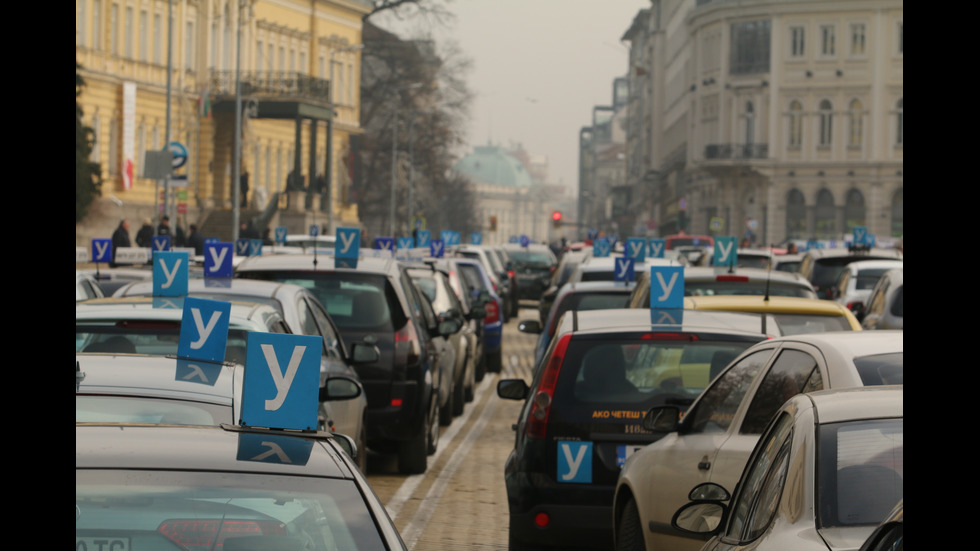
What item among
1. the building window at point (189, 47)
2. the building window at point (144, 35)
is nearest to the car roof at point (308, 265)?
the building window at point (144, 35)

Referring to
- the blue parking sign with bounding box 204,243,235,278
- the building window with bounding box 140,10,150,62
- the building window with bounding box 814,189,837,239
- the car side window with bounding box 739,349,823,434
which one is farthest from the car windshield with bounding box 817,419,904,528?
the building window with bounding box 814,189,837,239

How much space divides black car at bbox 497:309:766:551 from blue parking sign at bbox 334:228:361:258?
8817 millimetres

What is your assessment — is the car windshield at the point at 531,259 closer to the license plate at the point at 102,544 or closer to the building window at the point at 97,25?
the building window at the point at 97,25

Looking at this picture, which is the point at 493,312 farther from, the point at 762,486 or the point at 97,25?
the point at 97,25

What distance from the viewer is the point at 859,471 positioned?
4.32 metres

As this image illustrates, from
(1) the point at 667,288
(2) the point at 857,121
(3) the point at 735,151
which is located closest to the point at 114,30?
(3) the point at 735,151

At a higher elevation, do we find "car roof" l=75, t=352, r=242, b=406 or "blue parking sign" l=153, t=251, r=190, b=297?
"blue parking sign" l=153, t=251, r=190, b=297

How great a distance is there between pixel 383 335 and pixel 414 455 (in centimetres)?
93

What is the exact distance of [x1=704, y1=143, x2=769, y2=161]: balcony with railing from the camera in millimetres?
91000

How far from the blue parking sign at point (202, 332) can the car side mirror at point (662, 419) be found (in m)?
1.89

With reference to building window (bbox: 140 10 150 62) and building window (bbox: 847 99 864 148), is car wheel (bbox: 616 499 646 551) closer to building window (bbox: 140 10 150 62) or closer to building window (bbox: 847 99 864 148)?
building window (bbox: 140 10 150 62)

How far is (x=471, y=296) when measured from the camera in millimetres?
22703

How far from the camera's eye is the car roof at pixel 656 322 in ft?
27.7
